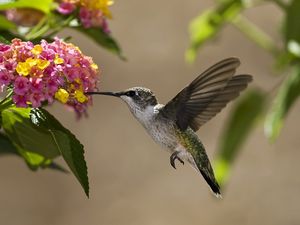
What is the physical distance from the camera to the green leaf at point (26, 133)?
152 cm

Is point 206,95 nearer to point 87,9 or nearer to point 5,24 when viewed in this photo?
point 87,9

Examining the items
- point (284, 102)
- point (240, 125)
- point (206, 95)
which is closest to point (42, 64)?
point (206, 95)

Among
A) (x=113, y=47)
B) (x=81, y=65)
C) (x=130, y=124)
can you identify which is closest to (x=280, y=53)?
(x=113, y=47)

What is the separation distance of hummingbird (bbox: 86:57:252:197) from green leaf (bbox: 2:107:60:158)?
0.17 metres

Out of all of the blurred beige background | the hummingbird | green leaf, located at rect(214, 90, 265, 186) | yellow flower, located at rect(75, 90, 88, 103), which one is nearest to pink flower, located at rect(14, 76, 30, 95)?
yellow flower, located at rect(75, 90, 88, 103)

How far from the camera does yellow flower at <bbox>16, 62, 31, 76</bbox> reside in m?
1.39

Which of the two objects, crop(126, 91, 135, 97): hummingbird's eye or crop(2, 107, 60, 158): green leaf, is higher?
crop(126, 91, 135, 97): hummingbird's eye

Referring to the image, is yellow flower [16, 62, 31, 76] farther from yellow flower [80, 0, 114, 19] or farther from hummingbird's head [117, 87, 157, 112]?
yellow flower [80, 0, 114, 19]

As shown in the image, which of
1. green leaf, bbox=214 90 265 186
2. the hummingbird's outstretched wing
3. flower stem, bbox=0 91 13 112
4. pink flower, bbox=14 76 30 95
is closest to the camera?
pink flower, bbox=14 76 30 95

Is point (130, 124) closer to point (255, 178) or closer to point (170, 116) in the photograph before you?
point (255, 178)

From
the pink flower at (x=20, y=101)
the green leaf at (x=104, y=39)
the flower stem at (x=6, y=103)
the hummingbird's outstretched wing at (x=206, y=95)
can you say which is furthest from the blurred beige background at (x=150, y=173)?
the pink flower at (x=20, y=101)

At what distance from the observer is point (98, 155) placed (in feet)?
18.4

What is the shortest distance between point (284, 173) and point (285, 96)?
337 centimetres

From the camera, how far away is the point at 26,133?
158cm
